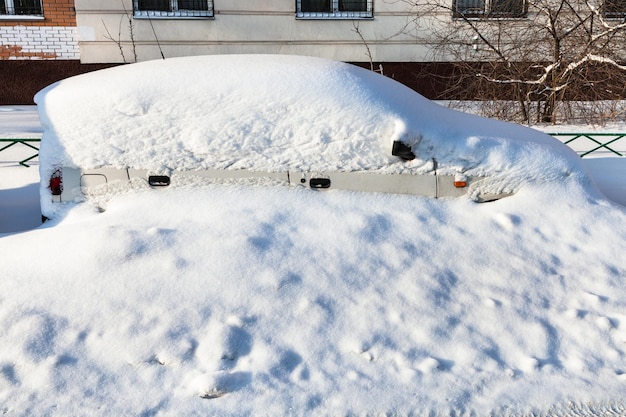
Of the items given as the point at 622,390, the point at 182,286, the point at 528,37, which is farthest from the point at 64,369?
the point at 528,37

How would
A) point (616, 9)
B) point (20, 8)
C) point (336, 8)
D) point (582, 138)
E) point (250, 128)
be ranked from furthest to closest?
point (336, 8) < point (20, 8) < point (616, 9) < point (582, 138) < point (250, 128)

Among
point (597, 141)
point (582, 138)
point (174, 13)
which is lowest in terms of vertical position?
point (582, 138)

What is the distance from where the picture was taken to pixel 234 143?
12.4 ft

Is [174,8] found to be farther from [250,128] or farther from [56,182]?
[250,128]

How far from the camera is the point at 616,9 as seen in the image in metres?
11.5

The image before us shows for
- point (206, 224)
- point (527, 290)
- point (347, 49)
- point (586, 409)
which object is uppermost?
point (347, 49)

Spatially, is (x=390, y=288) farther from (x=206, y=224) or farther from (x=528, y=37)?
(x=528, y=37)

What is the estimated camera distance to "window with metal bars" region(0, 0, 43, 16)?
1177 centimetres

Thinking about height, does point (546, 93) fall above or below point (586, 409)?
above

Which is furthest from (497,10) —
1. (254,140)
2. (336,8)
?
(254,140)

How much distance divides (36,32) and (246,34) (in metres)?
4.42

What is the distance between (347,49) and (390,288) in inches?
383

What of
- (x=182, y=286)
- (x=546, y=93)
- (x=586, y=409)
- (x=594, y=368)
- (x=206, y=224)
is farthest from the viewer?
(x=546, y=93)

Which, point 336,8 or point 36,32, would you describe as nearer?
point 36,32
